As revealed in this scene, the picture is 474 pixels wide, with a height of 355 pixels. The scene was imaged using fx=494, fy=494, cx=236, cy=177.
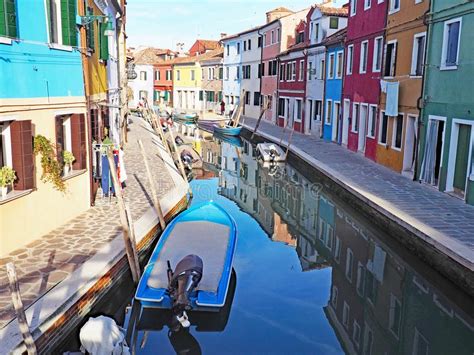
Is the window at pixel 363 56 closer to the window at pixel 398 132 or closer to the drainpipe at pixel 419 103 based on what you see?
the window at pixel 398 132

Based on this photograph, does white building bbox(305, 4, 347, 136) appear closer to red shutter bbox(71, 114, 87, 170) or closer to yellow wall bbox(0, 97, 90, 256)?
red shutter bbox(71, 114, 87, 170)

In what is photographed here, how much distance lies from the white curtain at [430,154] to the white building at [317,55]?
13.5 metres

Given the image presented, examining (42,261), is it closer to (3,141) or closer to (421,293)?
(3,141)

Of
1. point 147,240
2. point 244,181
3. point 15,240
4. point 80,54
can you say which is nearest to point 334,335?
point 147,240

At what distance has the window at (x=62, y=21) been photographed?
10156 millimetres

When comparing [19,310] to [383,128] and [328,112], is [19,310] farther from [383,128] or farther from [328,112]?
[328,112]

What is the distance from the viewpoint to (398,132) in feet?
58.4

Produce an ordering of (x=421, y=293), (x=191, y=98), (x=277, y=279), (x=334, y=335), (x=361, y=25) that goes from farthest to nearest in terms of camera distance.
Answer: (x=191, y=98), (x=361, y=25), (x=277, y=279), (x=421, y=293), (x=334, y=335)

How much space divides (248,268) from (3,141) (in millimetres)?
5743

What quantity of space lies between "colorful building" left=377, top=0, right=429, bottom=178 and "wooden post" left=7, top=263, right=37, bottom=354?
13461 mm

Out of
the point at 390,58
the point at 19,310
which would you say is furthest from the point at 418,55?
the point at 19,310

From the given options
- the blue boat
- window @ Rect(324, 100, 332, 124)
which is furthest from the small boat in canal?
the blue boat

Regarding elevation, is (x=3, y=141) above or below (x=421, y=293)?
above

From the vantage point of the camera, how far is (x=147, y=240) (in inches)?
427
